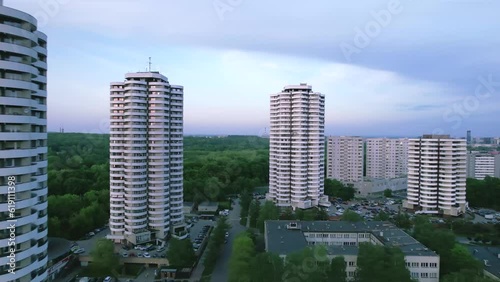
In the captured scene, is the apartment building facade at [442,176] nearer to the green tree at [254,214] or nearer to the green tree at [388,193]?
the green tree at [388,193]

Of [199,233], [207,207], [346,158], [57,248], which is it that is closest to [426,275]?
[199,233]

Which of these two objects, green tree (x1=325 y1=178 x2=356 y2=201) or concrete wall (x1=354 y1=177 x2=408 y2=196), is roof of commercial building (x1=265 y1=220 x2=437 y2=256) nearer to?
green tree (x1=325 y1=178 x2=356 y2=201)

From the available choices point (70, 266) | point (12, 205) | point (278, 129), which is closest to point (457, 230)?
point (278, 129)

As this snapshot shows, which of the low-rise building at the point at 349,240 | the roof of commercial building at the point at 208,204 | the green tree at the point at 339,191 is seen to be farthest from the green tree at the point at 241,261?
the green tree at the point at 339,191

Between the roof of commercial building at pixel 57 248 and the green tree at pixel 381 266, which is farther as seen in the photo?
the roof of commercial building at pixel 57 248

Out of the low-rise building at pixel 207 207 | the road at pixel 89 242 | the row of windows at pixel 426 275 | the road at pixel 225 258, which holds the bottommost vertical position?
the road at pixel 225 258

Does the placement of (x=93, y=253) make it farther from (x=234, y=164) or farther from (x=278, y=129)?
(x=234, y=164)

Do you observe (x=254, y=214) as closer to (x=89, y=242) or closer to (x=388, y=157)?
(x=89, y=242)
